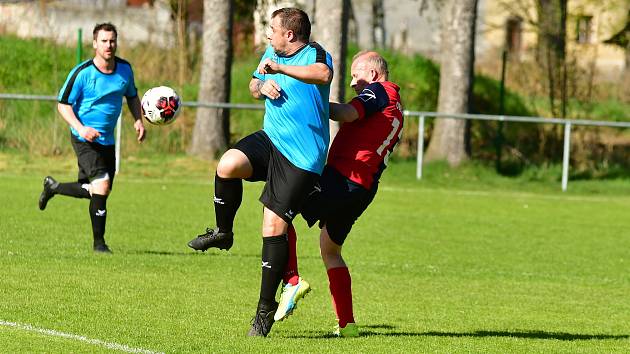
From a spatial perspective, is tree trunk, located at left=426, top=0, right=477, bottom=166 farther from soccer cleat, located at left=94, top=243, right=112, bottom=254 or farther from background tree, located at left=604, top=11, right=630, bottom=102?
soccer cleat, located at left=94, top=243, right=112, bottom=254

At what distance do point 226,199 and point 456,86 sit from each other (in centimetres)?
1800

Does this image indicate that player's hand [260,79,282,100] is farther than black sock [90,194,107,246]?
No

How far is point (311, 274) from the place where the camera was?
1226cm

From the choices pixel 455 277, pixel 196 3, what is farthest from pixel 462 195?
pixel 196 3

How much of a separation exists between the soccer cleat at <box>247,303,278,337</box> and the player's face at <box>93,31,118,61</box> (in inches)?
193

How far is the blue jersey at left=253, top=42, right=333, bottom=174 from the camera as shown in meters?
7.75

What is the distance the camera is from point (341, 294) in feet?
27.5

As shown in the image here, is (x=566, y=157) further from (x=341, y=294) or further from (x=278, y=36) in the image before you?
(x=278, y=36)

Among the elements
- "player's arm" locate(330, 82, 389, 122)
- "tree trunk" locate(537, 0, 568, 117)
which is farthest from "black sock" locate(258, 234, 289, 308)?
"tree trunk" locate(537, 0, 568, 117)

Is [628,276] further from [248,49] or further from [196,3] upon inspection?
[196,3]

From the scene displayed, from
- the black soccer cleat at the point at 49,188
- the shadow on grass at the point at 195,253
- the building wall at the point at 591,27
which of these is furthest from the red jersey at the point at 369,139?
the building wall at the point at 591,27

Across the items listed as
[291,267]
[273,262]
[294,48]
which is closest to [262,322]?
[273,262]

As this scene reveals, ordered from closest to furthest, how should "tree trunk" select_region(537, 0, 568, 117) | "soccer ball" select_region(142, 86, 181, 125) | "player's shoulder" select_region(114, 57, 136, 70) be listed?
"soccer ball" select_region(142, 86, 181, 125), "player's shoulder" select_region(114, 57, 136, 70), "tree trunk" select_region(537, 0, 568, 117)

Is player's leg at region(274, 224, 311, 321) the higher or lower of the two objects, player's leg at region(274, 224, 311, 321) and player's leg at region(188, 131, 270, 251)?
the lower
